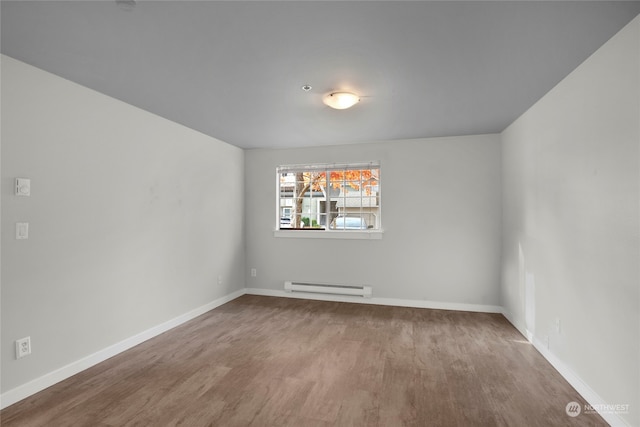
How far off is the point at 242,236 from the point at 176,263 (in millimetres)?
1507

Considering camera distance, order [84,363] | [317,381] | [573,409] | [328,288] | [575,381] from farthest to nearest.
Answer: [328,288]
[84,363]
[317,381]
[575,381]
[573,409]

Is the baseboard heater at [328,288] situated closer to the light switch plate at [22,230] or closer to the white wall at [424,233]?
the white wall at [424,233]

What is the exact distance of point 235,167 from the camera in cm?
509

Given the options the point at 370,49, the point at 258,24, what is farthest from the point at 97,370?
the point at 370,49

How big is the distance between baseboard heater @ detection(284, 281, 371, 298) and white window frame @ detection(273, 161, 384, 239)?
0.72 metres

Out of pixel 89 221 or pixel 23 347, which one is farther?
pixel 89 221

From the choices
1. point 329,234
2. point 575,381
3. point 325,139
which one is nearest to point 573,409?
point 575,381

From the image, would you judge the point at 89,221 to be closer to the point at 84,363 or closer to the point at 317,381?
the point at 84,363

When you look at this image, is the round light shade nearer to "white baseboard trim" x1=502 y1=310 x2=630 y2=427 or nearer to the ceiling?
the ceiling

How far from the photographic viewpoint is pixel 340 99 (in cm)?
287

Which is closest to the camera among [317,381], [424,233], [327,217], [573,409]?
[573,409]

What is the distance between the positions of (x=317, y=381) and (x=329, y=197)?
2947mm

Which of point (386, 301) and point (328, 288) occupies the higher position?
point (328, 288)

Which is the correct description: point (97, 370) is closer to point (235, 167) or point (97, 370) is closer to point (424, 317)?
point (235, 167)
